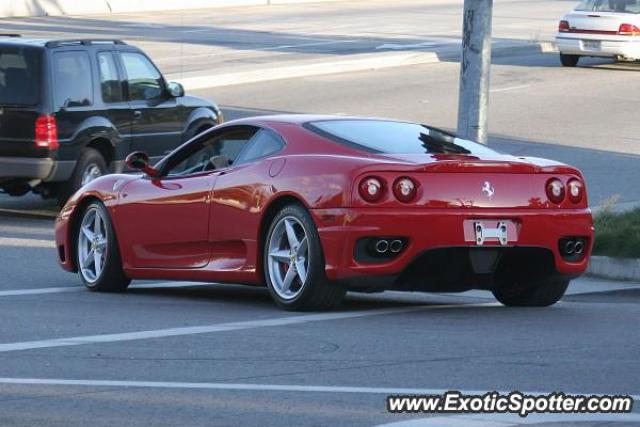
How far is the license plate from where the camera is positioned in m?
31.6

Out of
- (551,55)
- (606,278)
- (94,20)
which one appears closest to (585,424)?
(606,278)

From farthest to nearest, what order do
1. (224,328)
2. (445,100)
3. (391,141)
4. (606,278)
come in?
1. (445,100)
2. (606,278)
3. (391,141)
4. (224,328)

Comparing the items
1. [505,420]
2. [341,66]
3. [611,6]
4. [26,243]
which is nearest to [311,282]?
[505,420]

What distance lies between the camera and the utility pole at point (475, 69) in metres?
14.9

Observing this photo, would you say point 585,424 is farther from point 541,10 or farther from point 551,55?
point 541,10

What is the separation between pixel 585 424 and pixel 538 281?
12.8ft

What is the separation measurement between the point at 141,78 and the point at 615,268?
22.1 ft

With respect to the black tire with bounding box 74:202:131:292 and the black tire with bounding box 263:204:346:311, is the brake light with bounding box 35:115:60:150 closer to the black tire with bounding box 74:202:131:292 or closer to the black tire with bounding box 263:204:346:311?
the black tire with bounding box 74:202:131:292

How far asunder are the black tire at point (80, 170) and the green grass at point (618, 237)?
546 centimetres

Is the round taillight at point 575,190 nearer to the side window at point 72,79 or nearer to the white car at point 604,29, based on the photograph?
the side window at point 72,79

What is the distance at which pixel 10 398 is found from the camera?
723cm

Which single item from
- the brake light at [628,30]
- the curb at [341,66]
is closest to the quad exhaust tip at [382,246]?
the curb at [341,66]

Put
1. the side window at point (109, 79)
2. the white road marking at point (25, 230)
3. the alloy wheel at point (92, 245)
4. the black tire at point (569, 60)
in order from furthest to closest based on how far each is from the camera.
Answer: the black tire at point (569, 60)
the side window at point (109, 79)
the white road marking at point (25, 230)
the alloy wheel at point (92, 245)

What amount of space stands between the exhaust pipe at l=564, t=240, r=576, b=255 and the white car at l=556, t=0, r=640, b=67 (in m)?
21.7
